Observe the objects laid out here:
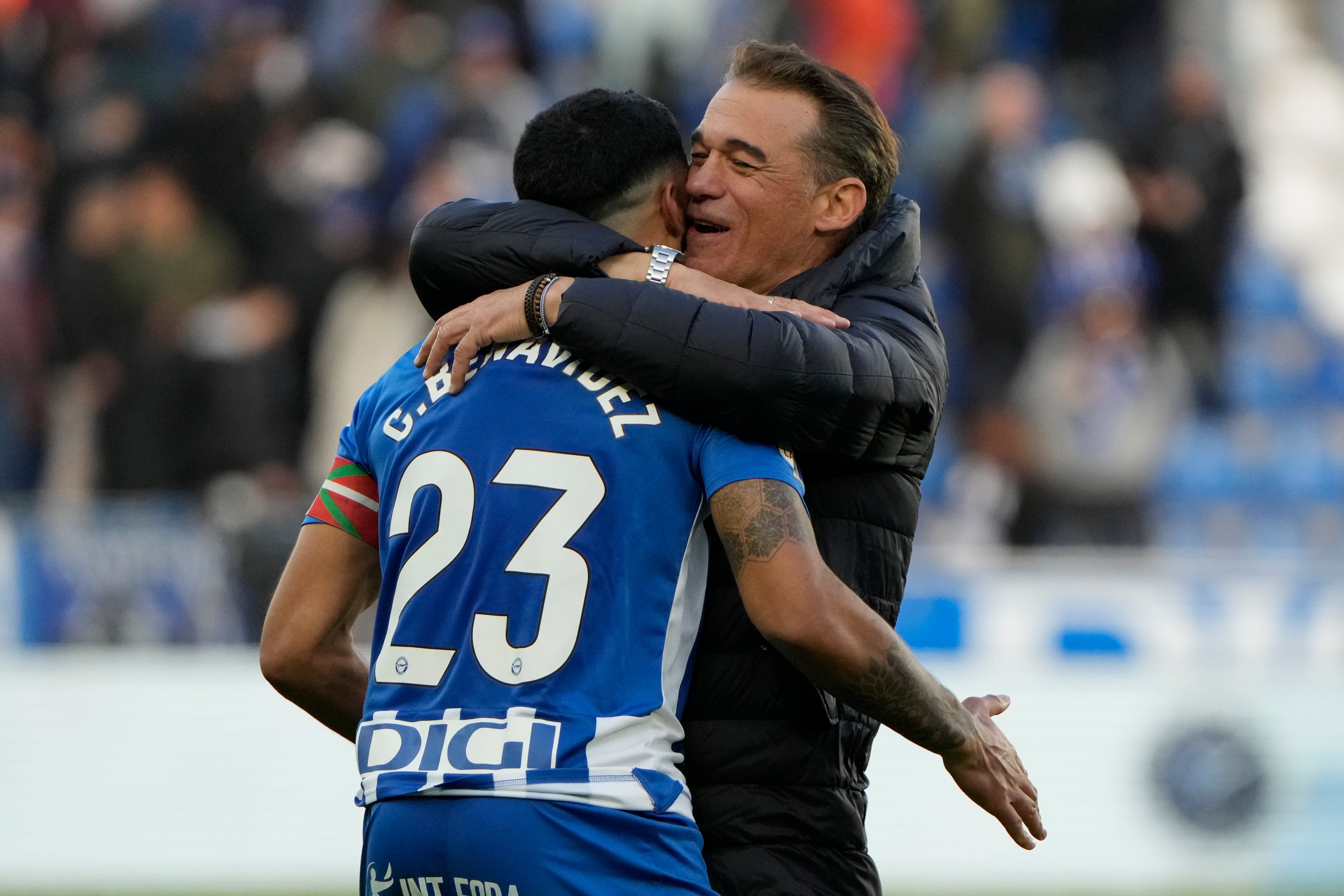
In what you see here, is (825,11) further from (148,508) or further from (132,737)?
(132,737)

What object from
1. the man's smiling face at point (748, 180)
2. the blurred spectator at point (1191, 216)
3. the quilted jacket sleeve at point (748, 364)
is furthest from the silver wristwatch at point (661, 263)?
the blurred spectator at point (1191, 216)

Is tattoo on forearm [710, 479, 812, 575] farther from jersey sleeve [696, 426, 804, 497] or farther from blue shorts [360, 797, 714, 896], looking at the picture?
blue shorts [360, 797, 714, 896]

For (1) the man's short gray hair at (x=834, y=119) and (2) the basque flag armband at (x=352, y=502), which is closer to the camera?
(2) the basque flag armband at (x=352, y=502)

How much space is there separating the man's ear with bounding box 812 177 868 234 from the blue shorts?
1176 millimetres

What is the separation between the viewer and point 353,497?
3043 mm

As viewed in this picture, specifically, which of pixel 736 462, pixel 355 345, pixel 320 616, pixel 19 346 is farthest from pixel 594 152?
pixel 19 346

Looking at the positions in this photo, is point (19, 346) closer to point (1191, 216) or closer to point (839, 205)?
point (1191, 216)

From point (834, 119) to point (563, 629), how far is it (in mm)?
1154

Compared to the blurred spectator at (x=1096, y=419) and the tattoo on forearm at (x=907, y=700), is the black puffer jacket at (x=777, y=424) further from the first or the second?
the blurred spectator at (x=1096, y=419)

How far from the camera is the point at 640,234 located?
304 centimetres

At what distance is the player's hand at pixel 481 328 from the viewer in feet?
9.26

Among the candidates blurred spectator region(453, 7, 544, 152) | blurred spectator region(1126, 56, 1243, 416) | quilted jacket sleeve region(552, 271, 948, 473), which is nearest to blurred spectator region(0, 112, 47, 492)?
blurred spectator region(453, 7, 544, 152)

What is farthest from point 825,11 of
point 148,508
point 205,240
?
point 148,508

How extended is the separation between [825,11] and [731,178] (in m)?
8.22
